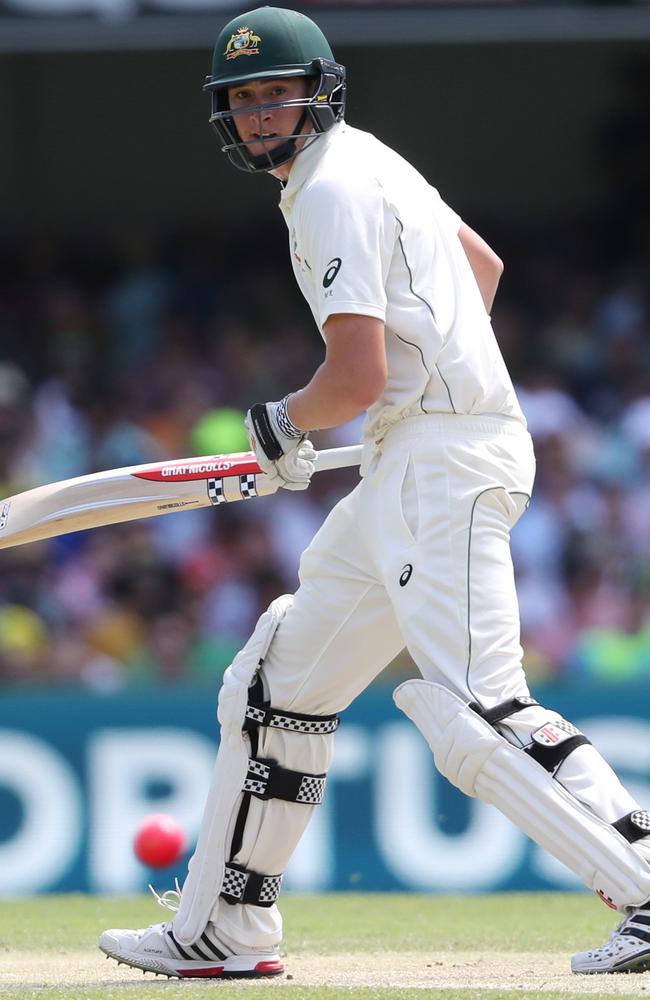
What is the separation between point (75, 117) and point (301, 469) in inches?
373

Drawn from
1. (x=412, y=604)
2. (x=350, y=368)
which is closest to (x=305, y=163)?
(x=350, y=368)

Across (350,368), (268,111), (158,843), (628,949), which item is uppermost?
(268,111)

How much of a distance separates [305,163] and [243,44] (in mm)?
299

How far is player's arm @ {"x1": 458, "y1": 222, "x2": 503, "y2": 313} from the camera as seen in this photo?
13.2ft

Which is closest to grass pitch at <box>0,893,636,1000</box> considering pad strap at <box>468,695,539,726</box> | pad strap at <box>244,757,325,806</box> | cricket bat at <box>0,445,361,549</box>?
pad strap at <box>244,757,325,806</box>

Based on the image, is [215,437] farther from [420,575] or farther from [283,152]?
[420,575]

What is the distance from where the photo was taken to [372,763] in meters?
6.80

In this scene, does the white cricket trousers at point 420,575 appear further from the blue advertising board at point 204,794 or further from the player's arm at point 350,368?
the blue advertising board at point 204,794

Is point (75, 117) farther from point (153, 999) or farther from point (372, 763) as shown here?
point (153, 999)

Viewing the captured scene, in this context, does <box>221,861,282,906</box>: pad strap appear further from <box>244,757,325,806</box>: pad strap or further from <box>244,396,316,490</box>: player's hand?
<box>244,396,316,490</box>: player's hand

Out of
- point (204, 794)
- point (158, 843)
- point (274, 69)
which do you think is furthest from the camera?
point (204, 794)

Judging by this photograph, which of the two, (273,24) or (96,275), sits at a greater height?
(273,24)

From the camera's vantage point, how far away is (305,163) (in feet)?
12.0

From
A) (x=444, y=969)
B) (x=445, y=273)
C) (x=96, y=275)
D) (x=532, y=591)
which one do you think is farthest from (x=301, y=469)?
(x=96, y=275)
